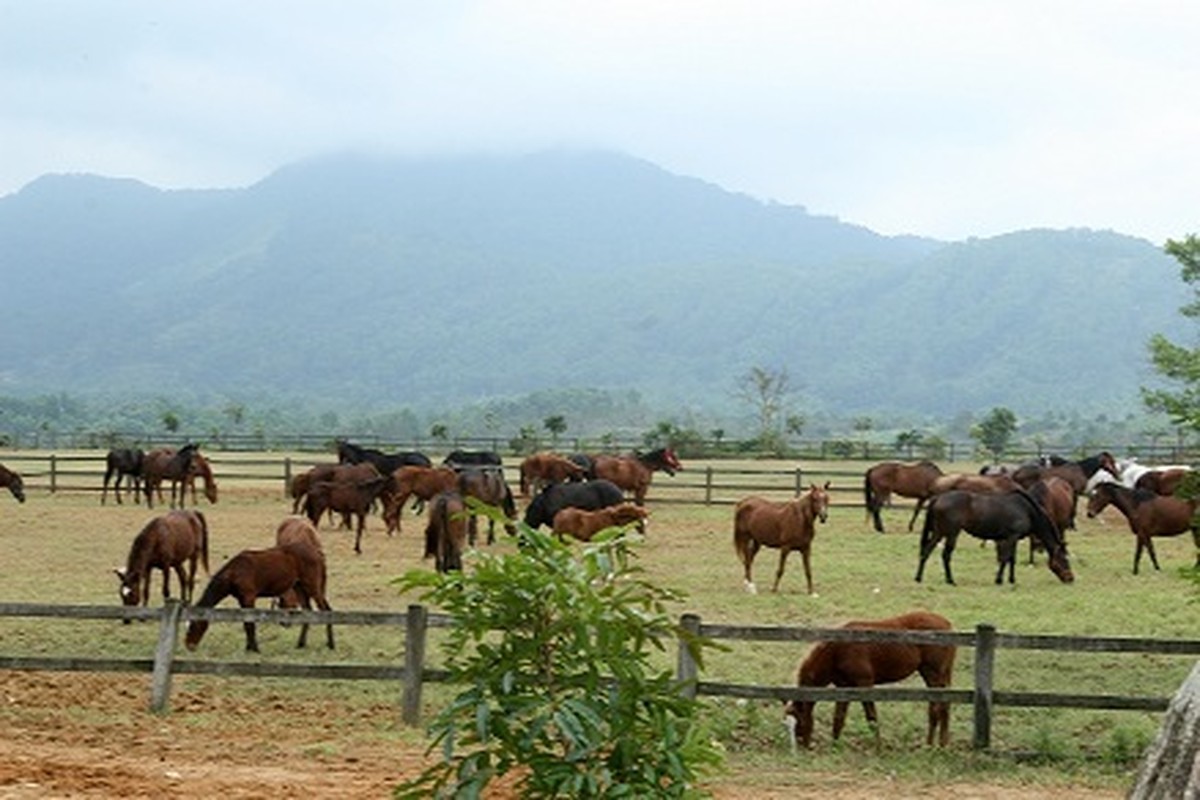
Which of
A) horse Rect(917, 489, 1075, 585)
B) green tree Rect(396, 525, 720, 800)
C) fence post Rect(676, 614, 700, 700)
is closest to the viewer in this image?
green tree Rect(396, 525, 720, 800)

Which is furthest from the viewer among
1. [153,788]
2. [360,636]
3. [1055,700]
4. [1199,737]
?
[360,636]

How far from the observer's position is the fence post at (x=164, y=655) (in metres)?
11.0

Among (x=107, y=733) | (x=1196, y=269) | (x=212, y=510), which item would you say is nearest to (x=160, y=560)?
(x=107, y=733)

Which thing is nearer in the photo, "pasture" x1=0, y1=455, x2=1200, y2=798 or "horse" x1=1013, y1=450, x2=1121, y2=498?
"pasture" x1=0, y1=455, x2=1200, y2=798

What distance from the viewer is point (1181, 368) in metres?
16.8

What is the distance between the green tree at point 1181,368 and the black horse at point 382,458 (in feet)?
53.7

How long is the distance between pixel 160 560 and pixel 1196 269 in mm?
18569

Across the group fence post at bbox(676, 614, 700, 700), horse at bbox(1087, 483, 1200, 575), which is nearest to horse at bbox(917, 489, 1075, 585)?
horse at bbox(1087, 483, 1200, 575)

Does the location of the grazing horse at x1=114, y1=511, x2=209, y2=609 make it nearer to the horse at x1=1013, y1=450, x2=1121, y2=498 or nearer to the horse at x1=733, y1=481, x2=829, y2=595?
the horse at x1=733, y1=481, x2=829, y2=595

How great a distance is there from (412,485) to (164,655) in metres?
15.4

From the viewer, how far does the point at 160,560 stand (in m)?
15.9

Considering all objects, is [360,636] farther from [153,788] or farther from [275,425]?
[275,425]

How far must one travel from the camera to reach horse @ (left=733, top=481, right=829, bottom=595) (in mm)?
18484

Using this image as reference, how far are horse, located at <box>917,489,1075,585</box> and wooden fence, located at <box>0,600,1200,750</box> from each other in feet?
31.1
